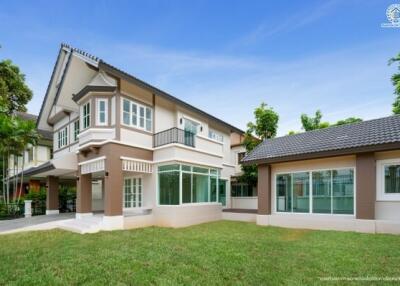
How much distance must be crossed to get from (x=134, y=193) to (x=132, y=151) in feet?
10.5

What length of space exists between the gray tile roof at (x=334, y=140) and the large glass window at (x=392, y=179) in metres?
1.33

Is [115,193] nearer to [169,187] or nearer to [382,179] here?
[169,187]

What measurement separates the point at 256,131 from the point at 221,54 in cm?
816

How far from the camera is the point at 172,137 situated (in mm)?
15617

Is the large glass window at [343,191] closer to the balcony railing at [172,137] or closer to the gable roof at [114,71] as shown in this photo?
the balcony railing at [172,137]

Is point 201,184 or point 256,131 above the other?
point 256,131

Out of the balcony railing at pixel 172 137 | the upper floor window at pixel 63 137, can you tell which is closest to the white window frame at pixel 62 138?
the upper floor window at pixel 63 137

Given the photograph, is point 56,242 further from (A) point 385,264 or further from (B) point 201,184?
(A) point 385,264

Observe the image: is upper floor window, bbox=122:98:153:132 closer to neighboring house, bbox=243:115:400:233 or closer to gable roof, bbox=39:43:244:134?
gable roof, bbox=39:43:244:134

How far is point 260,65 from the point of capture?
60.0ft

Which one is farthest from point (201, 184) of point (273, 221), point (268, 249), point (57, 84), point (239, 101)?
point (57, 84)

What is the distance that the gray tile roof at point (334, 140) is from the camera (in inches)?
484

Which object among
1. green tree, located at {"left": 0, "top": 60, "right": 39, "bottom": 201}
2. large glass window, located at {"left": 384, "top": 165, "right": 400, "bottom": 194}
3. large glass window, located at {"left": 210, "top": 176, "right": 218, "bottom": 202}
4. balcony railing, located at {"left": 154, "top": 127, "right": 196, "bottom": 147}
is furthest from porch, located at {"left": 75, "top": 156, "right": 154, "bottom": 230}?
large glass window, located at {"left": 384, "top": 165, "right": 400, "bottom": 194}
